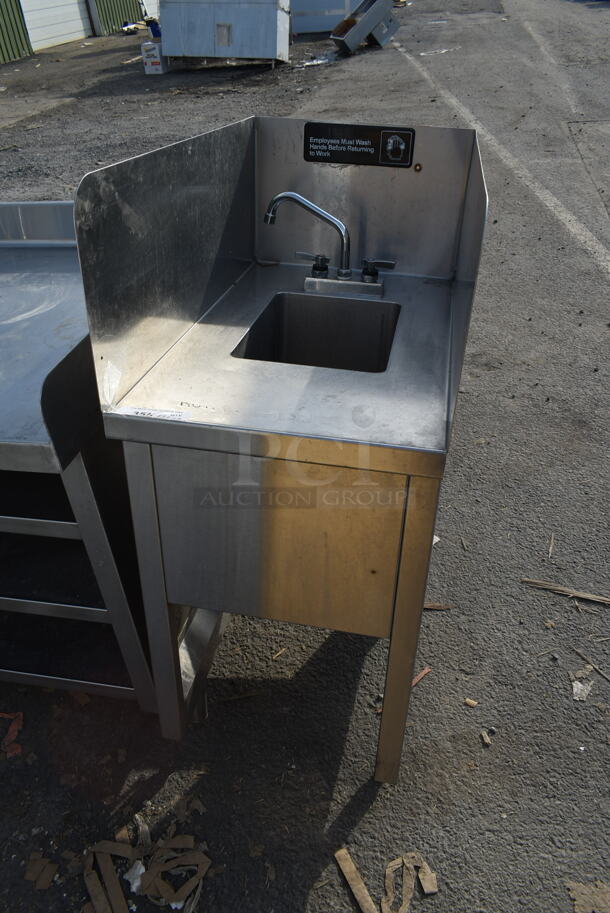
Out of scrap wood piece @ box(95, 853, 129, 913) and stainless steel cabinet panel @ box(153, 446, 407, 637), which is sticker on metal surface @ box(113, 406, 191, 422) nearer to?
stainless steel cabinet panel @ box(153, 446, 407, 637)

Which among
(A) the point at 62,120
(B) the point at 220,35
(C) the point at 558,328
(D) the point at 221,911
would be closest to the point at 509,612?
(D) the point at 221,911

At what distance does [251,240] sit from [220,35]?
10.7m

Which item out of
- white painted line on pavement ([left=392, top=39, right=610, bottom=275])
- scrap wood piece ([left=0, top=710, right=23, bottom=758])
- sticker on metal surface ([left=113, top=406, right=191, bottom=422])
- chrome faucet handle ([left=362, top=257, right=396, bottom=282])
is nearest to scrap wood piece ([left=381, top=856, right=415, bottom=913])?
scrap wood piece ([left=0, top=710, right=23, bottom=758])

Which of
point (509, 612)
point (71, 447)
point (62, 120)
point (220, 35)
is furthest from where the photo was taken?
point (220, 35)

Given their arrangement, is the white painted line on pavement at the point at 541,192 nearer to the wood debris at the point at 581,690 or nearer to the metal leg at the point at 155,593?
the wood debris at the point at 581,690

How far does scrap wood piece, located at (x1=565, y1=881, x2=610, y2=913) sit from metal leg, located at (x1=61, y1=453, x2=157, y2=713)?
3.42 ft

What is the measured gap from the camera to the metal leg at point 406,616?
3.62 ft

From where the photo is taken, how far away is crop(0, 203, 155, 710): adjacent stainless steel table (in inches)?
46.3

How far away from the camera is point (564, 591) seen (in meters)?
2.09

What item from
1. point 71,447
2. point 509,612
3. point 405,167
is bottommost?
point 509,612

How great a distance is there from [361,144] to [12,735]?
1890 millimetres

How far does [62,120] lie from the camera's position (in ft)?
27.5

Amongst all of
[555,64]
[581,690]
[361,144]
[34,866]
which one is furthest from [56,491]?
[555,64]

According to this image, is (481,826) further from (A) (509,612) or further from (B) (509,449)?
(B) (509,449)
